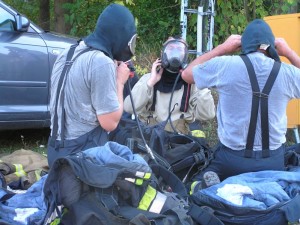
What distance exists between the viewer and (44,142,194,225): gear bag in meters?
2.89

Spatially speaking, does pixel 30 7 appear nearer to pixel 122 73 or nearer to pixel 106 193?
pixel 122 73

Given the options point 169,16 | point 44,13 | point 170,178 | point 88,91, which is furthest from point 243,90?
point 44,13

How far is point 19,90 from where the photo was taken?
557cm

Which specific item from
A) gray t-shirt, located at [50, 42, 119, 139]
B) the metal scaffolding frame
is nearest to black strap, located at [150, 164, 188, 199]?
gray t-shirt, located at [50, 42, 119, 139]

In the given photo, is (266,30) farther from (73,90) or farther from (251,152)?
(73,90)

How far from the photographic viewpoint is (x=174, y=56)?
442 cm

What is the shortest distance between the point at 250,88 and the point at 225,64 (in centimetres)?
24

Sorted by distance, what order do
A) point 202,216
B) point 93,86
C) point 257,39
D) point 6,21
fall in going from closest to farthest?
point 202,216
point 93,86
point 257,39
point 6,21

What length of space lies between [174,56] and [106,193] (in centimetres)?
177

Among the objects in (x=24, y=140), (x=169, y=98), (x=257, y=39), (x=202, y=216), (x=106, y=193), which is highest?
(x=257, y=39)

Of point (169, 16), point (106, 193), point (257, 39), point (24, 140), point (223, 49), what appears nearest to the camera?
point (106, 193)

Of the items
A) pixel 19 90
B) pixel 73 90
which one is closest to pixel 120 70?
pixel 73 90

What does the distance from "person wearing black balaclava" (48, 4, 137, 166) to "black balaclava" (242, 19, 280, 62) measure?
0.81m

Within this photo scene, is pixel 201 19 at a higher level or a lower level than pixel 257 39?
lower
